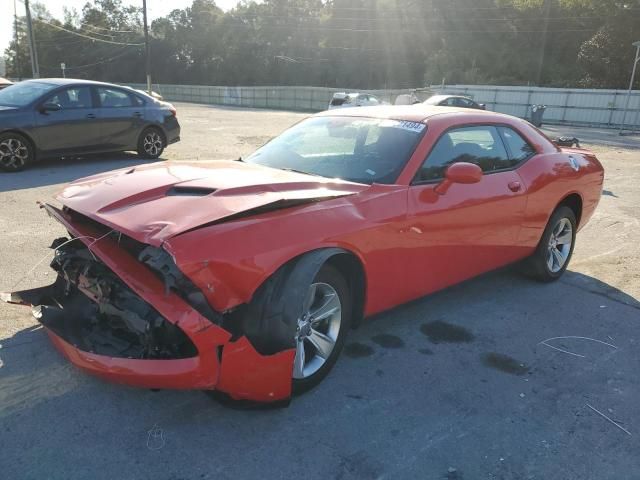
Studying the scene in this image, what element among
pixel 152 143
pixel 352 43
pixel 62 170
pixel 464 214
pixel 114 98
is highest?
pixel 352 43

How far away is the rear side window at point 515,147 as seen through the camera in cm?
466

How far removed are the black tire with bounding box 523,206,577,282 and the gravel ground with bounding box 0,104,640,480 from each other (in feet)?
1.67

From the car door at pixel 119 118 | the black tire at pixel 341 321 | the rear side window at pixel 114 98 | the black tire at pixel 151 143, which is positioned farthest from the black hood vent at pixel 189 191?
the black tire at pixel 151 143

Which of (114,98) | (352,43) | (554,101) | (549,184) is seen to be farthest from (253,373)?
(352,43)

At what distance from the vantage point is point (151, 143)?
10.9m

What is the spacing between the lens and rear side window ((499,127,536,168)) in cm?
466

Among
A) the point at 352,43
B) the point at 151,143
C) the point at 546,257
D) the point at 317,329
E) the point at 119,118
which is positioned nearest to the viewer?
the point at 317,329

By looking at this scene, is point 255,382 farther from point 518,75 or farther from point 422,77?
point 422,77

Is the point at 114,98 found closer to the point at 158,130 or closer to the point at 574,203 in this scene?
the point at 158,130

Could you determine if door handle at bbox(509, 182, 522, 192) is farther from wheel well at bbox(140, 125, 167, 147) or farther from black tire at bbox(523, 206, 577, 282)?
wheel well at bbox(140, 125, 167, 147)

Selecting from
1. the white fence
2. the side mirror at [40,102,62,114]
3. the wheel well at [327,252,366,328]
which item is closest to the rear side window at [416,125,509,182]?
the wheel well at [327,252,366,328]

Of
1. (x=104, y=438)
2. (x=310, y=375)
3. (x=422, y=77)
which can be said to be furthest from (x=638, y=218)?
(x=422, y=77)

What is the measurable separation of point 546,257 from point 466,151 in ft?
5.04

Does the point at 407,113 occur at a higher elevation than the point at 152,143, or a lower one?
higher
